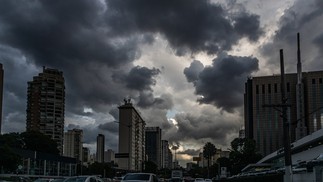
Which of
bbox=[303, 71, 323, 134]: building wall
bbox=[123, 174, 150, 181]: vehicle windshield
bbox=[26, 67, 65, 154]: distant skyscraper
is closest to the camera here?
bbox=[123, 174, 150, 181]: vehicle windshield

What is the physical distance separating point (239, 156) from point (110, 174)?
36.9 metres

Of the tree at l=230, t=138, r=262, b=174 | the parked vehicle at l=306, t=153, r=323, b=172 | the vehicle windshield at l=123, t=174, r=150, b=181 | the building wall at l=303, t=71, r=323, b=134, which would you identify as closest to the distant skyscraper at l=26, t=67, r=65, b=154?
the tree at l=230, t=138, r=262, b=174

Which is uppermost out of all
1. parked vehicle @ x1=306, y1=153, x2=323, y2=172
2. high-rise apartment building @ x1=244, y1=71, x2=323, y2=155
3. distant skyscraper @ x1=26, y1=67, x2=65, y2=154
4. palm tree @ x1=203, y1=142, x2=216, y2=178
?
distant skyscraper @ x1=26, y1=67, x2=65, y2=154

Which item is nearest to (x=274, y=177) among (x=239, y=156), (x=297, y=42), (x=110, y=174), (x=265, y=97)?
(x=297, y=42)

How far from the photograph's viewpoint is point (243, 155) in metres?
125

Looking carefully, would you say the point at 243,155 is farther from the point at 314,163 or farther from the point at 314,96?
the point at 314,163

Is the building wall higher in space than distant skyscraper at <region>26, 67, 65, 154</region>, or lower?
lower

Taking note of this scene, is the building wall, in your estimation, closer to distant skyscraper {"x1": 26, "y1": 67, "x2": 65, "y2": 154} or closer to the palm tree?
the palm tree

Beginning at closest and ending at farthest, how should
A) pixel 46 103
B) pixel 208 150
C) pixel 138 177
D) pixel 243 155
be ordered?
1. pixel 138 177
2. pixel 243 155
3. pixel 46 103
4. pixel 208 150

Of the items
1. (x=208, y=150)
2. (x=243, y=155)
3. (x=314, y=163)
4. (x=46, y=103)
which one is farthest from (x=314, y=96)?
(x=46, y=103)

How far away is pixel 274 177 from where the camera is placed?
3609 centimetres

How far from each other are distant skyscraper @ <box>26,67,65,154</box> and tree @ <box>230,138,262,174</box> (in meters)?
70.5

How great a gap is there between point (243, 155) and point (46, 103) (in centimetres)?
7798

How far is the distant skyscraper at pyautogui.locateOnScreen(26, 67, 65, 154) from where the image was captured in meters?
170
